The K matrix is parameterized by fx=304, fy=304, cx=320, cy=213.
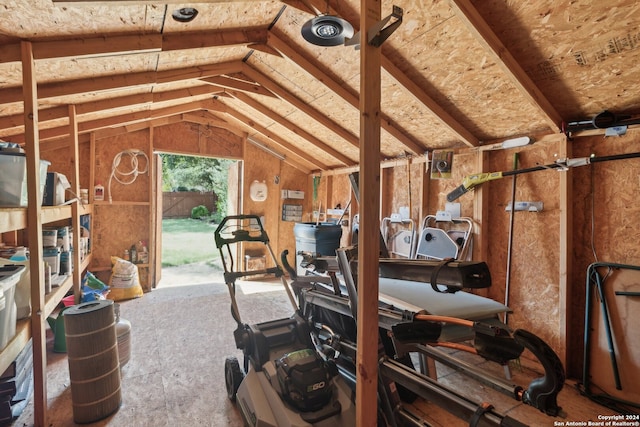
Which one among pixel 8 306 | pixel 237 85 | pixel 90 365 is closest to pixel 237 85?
pixel 237 85

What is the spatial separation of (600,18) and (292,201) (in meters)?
4.72

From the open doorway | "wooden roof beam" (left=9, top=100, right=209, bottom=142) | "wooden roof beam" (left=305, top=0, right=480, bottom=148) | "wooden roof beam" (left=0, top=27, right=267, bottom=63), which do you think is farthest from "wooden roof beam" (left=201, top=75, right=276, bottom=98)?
the open doorway

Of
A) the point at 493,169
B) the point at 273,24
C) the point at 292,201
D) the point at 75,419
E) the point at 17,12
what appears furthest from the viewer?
the point at 292,201

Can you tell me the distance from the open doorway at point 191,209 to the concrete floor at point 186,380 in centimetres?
263

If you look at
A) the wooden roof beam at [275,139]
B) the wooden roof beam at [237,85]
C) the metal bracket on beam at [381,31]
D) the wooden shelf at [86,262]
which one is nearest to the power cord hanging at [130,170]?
the wooden shelf at [86,262]

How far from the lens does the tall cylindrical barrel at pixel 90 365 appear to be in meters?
1.86

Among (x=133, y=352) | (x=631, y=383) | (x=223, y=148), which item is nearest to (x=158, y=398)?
(x=133, y=352)

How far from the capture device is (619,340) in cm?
207

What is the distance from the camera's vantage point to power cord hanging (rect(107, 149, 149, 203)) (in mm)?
4438

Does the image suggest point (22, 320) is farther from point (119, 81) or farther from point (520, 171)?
point (520, 171)

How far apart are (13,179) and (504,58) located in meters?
2.98

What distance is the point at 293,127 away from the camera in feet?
13.8

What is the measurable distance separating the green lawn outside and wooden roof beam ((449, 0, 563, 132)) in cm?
605

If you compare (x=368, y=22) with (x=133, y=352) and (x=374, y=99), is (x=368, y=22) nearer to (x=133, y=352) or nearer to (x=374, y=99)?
(x=374, y=99)
